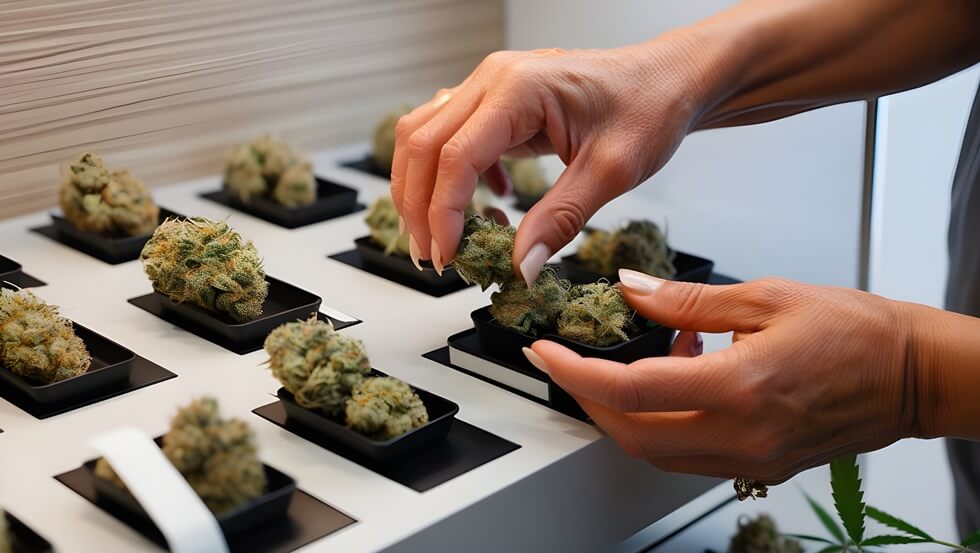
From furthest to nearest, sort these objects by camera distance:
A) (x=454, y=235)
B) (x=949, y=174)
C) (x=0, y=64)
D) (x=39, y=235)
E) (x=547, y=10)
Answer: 1. (x=547, y=10)
2. (x=949, y=174)
3. (x=39, y=235)
4. (x=0, y=64)
5. (x=454, y=235)

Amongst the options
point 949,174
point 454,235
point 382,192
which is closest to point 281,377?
point 454,235

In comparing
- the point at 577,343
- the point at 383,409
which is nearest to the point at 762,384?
the point at 577,343

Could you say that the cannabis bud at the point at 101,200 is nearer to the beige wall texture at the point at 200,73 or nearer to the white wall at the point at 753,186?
the beige wall texture at the point at 200,73

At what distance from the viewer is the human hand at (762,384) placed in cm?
81

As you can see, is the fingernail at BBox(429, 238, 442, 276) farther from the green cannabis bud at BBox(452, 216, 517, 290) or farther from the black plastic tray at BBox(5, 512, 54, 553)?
the black plastic tray at BBox(5, 512, 54, 553)

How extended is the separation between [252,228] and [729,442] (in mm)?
718

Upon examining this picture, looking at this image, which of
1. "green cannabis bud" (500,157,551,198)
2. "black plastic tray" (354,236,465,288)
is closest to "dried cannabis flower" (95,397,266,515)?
"black plastic tray" (354,236,465,288)

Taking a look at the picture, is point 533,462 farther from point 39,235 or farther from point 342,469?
point 39,235

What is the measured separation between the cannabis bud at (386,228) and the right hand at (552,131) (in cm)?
17

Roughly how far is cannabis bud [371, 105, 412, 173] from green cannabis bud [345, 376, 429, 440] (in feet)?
2.46

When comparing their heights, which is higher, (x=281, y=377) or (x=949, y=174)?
(x=949, y=174)

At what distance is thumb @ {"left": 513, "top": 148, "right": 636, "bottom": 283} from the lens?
37.0 inches

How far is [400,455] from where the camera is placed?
0.83 meters

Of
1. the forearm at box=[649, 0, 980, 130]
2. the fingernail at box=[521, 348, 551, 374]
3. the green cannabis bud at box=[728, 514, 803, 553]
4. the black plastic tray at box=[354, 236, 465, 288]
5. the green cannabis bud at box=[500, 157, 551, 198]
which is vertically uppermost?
the forearm at box=[649, 0, 980, 130]
